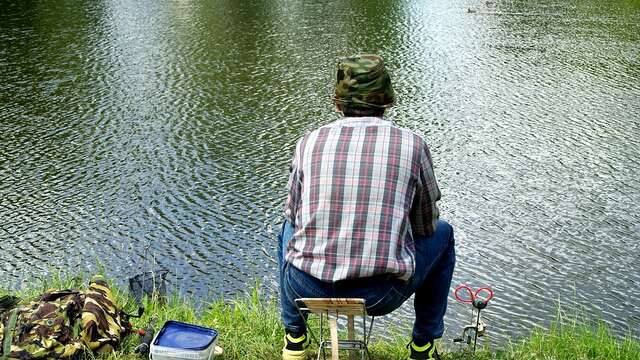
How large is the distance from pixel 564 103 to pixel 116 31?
14965 millimetres

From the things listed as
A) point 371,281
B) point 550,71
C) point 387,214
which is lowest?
point 550,71

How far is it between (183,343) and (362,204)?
134 centimetres

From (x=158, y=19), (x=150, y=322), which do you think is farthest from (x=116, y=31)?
(x=150, y=322)

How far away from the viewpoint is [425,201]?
3.45 metres

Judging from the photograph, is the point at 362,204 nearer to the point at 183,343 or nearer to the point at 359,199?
the point at 359,199

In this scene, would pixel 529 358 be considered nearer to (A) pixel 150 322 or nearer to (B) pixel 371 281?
(B) pixel 371 281

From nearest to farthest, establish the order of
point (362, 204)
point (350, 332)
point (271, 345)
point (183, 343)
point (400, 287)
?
point (362, 204)
point (400, 287)
point (350, 332)
point (183, 343)
point (271, 345)

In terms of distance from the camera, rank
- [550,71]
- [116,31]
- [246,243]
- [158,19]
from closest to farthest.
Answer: [246,243] < [550,71] < [116,31] < [158,19]

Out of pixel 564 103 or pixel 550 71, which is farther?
pixel 550 71

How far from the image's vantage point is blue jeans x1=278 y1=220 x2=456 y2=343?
3.38 meters

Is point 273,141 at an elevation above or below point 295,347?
below

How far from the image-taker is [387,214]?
3.31m

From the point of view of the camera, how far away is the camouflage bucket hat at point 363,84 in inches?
136

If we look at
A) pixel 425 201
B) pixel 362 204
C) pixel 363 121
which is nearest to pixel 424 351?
pixel 425 201
